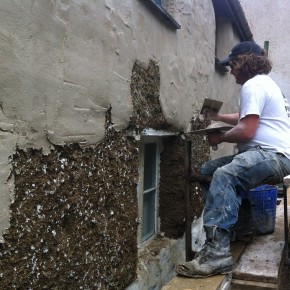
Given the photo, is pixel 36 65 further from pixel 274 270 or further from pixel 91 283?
pixel 274 270

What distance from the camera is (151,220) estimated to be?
393 cm

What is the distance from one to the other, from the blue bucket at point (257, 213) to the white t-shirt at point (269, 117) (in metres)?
0.60

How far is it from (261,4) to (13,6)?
492 inches

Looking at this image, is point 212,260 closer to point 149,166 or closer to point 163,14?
point 149,166

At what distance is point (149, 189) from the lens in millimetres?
3814

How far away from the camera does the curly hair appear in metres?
2.90

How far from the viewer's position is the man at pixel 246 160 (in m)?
2.37

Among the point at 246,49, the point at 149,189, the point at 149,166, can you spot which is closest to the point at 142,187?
the point at 149,189

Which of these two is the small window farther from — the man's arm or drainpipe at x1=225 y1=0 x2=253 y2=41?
drainpipe at x1=225 y1=0 x2=253 y2=41

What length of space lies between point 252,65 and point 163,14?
104 centimetres

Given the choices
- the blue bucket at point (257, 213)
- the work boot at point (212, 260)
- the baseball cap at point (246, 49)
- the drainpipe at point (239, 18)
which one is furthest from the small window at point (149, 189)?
the drainpipe at point (239, 18)

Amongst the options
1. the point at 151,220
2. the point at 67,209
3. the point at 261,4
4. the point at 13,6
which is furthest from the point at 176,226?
the point at 261,4

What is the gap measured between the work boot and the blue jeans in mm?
60

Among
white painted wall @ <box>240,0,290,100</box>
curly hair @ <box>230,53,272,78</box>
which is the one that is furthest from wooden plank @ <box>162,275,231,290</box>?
white painted wall @ <box>240,0,290,100</box>
